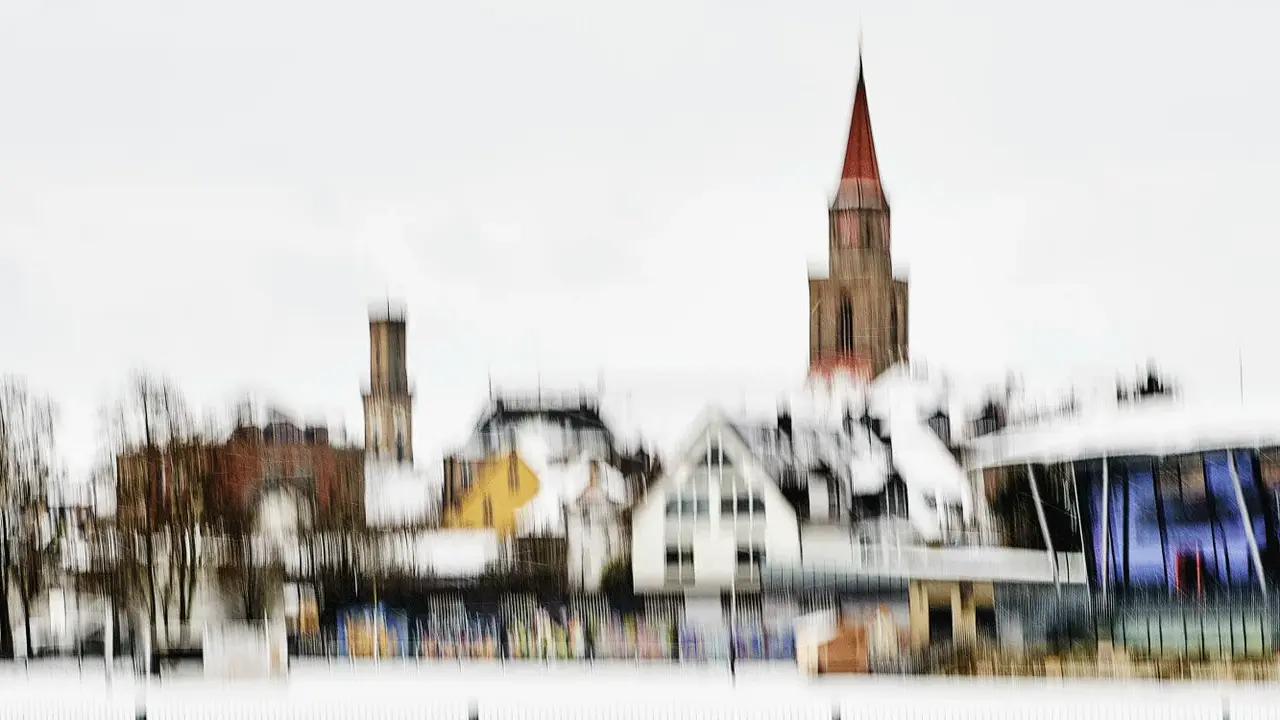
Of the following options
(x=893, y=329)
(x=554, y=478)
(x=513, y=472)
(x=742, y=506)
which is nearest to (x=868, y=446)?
(x=742, y=506)

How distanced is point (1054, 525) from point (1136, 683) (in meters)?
7.02

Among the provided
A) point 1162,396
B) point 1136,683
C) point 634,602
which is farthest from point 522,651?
point 1162,396

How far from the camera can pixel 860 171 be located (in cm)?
5653

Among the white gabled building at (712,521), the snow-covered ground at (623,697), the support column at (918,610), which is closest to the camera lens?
the snow-covered ground at (623,697)

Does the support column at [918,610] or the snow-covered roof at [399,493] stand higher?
the snow-covered roof at [399,493]

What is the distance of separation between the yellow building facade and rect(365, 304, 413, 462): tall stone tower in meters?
5.09

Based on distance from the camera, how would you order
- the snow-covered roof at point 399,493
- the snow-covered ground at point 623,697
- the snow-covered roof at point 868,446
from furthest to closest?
the snow-covered roof at point 399,493
the snow-covered roof at point 868,446
the snow-covered ground at point 623,697

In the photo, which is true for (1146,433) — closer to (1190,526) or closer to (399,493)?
(1190,526)

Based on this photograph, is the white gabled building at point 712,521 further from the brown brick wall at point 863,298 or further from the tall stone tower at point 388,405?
the brown brick wall at point 863,298

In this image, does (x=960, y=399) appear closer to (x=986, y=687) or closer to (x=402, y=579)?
(x=402, y=579)

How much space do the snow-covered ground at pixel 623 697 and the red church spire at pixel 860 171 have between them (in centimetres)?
2769

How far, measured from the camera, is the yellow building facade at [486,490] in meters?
48.2

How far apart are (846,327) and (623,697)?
3541 cm

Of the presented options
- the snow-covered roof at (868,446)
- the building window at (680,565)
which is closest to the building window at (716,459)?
the snow-covered roof at (868,446)
